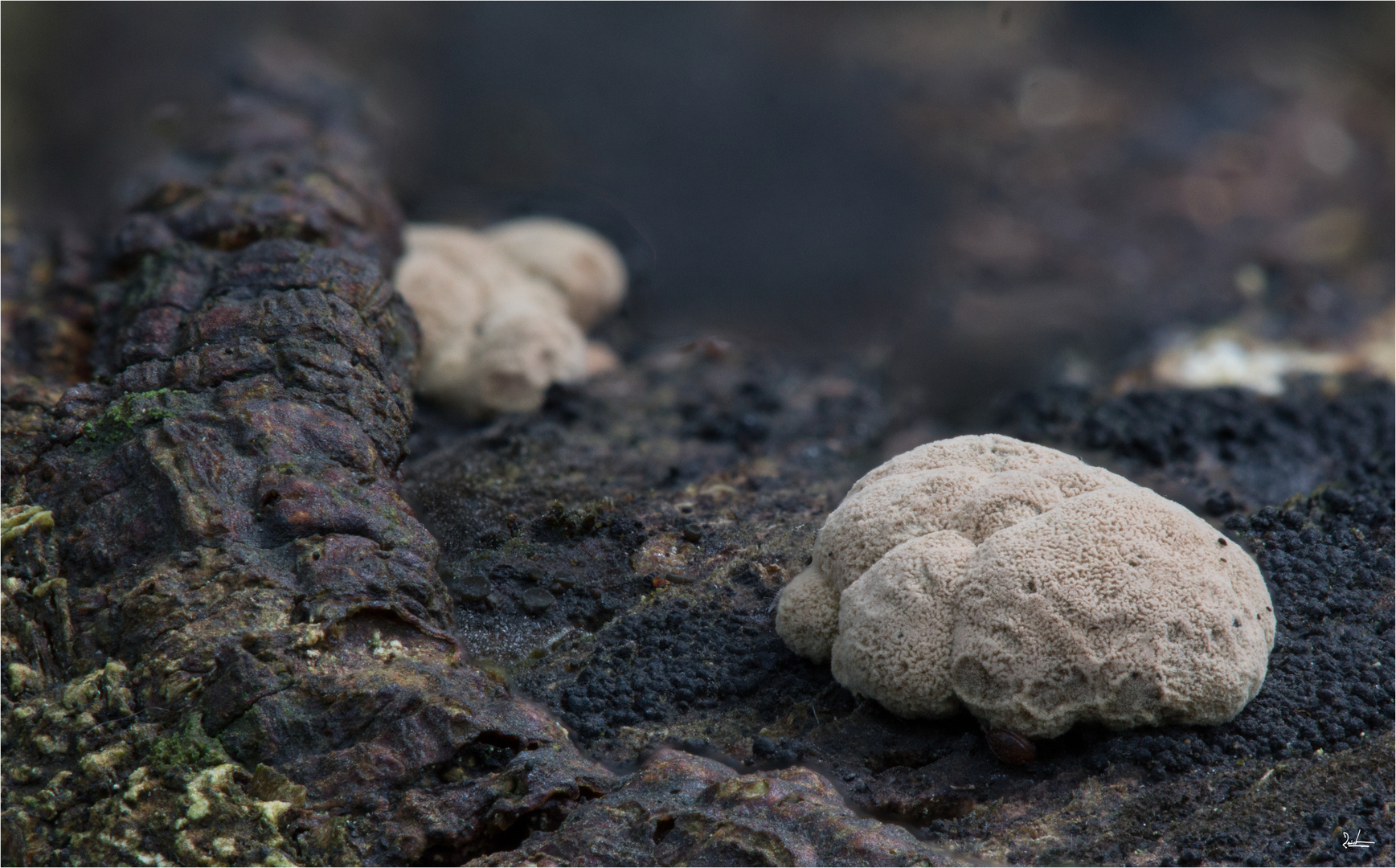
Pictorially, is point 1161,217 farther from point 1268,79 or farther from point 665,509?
point 665,509

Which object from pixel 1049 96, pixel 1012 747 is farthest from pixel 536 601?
pixel 1049 96

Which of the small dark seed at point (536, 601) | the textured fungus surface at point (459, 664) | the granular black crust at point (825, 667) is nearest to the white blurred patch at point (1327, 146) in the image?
the granular black crust at point (825, 667)

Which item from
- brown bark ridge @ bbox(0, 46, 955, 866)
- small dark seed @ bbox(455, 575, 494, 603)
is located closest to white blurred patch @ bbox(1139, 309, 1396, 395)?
small dark seed @ bbox(455, 575, 494, 603)

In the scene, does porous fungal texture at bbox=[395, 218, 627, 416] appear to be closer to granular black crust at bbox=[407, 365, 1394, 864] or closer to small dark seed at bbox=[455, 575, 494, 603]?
granular black crust at bbox=[407, 365, 1394, 864]

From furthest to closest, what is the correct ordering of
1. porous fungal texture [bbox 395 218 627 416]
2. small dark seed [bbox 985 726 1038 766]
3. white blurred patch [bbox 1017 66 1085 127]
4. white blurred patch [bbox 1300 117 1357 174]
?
white blurred patch [bbox 1017 66 1085 127] → white blurred patch [bbox 1300 117 1357 174] → porous fungal texture [bbox 395 218 627 416] → small dark seed [bbox 985 726 1038 766]

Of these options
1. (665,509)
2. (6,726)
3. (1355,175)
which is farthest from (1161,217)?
(6,726)
